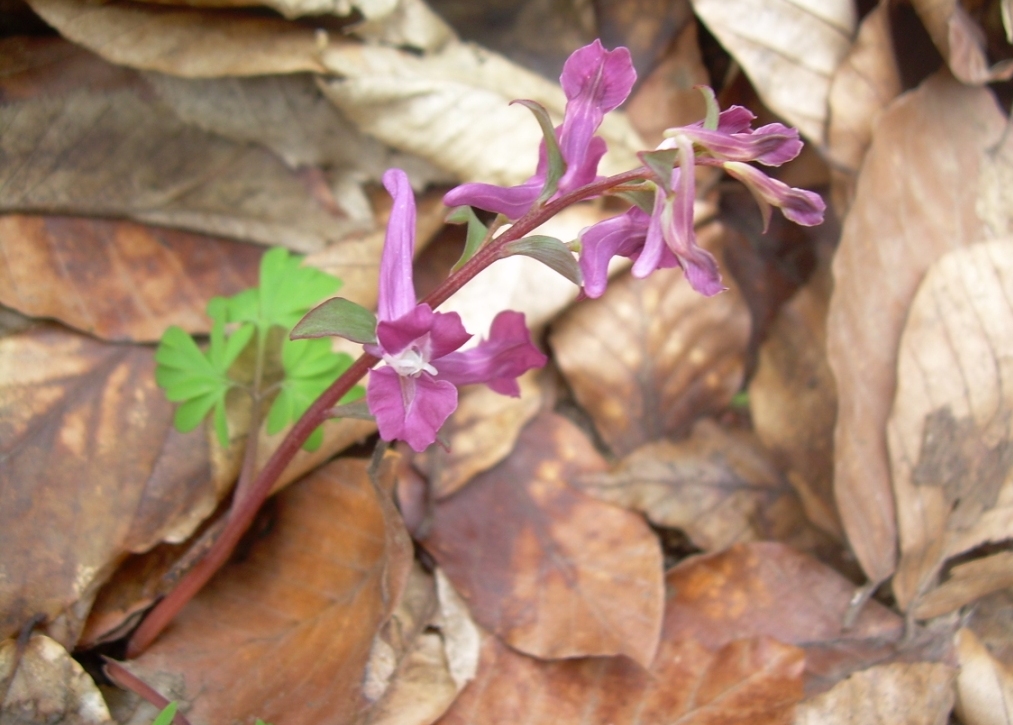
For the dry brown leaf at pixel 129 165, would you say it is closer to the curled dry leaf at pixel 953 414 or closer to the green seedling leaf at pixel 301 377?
the green seedling leaf at pixel 301 377

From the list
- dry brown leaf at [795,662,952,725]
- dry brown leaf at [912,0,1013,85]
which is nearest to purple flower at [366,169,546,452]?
dry brown leaf at [795,662,952,725]

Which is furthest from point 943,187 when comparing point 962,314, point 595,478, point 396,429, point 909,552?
point 396,429

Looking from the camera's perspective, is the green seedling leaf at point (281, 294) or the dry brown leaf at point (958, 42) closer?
the green seedling leaf at point (281, 294)

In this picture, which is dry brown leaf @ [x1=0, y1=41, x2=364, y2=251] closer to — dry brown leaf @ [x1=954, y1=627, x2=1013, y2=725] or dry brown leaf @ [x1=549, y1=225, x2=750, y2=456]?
dry brown leaf @ [x1=549, y1=225, x2=750, y2=456]

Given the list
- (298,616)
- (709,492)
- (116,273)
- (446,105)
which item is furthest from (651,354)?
(116,273)

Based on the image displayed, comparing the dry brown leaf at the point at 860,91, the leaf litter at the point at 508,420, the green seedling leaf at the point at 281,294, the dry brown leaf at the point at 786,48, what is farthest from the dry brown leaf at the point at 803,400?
the green seedling leaf at the point at 281,294

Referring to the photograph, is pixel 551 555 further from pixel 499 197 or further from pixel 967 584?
pixel 499 197
